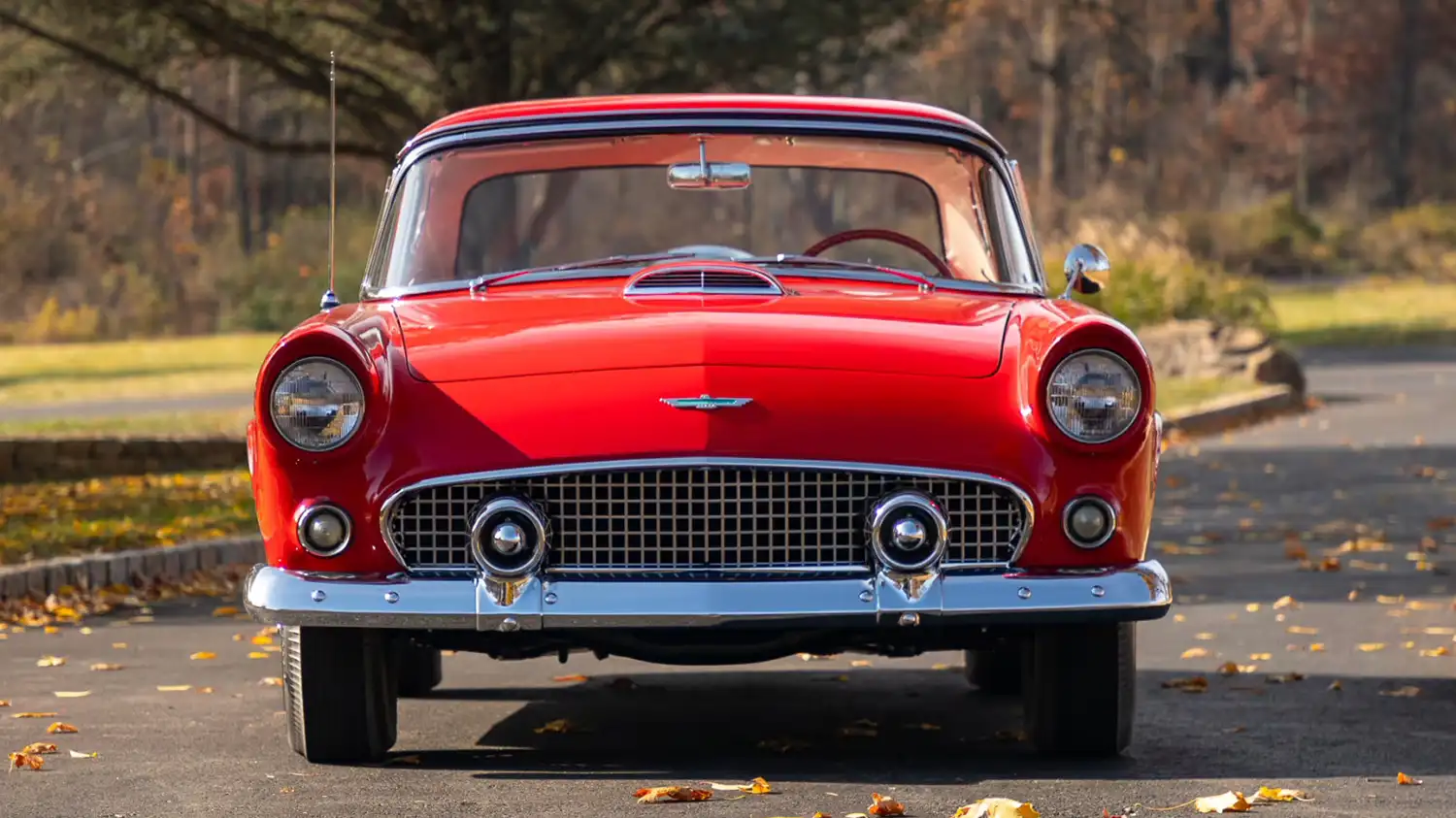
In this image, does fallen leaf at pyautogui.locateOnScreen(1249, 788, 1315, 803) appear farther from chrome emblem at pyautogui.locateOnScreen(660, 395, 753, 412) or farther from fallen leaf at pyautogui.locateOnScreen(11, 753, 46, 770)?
fallen leaf at pyautogui.locateOnScreen(11, 753, 46, 770)

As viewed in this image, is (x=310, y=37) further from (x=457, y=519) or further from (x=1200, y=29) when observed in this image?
(x=1200, y=29)

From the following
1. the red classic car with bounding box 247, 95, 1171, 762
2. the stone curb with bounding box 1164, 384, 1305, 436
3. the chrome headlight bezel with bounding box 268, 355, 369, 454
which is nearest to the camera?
the red classic car with bounding box 247, 95, 1171, 762

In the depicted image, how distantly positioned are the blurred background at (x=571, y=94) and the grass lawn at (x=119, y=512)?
0.04 metres

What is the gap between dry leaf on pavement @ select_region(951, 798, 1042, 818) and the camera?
16.6ft

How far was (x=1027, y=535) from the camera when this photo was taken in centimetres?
555

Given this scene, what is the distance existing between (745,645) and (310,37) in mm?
17303

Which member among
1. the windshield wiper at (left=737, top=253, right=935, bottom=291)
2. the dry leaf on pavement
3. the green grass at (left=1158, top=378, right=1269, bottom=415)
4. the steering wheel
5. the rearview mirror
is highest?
the rearview mirror

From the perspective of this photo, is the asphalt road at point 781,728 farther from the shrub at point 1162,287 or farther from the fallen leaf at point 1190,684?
the shrub at point 1162,287

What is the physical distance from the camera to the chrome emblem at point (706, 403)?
544cm

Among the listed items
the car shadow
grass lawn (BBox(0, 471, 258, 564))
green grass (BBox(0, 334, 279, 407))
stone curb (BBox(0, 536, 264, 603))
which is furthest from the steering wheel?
green grass (BBox(0, 334, 279, 407))

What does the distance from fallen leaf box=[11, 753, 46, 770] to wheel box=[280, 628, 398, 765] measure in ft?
2.00

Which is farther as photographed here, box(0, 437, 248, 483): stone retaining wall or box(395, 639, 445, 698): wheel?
box(0, 437, 248, 483): stone retaining wall

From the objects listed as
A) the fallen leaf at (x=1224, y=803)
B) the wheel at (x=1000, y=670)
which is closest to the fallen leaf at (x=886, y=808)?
the fallen leaf at (x=1224, y=803)

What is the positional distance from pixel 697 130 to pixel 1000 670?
1.85 metres
